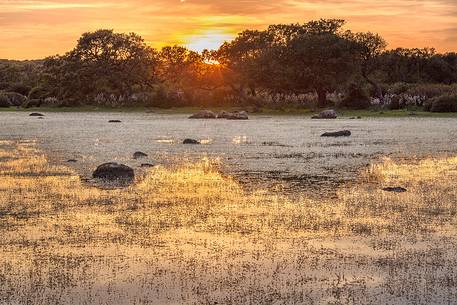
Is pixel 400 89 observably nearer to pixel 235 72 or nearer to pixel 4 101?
pixel 235 72

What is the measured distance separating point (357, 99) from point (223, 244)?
76.3 metres

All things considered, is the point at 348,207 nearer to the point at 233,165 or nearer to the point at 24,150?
the point at 233,165

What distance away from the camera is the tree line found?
Answer: 95.2 meters

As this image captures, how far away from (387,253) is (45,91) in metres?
108

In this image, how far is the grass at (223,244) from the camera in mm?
11328

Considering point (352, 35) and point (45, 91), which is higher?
point (352, 35)

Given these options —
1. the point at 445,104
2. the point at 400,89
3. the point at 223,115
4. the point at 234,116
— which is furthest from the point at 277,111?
the point at 445,104

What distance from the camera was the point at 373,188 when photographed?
22109 mm

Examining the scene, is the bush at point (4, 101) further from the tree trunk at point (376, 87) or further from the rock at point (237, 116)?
the tree trunk at point (376, 87)

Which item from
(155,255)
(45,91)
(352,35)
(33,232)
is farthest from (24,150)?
(45,91)

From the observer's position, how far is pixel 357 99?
88375 millimetres

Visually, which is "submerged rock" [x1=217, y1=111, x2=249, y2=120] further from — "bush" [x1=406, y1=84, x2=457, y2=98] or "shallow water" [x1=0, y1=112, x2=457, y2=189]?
"bush" [x1=406, y1=84, x2=457, y2=98]

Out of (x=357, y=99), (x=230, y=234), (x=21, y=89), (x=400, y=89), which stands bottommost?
(x=230, y=234)

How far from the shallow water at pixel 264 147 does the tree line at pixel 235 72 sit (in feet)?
131
